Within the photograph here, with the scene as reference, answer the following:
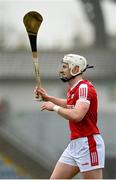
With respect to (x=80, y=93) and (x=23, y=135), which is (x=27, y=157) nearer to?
(x=23, y=135)

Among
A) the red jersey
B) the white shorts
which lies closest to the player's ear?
the red jersey

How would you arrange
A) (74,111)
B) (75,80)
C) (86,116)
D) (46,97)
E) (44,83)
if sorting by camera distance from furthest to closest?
(44,83) → (46,97) → (75,80) → (86,116) → (74,111)

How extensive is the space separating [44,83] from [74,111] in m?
8.39

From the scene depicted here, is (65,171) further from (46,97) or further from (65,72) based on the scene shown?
(65,72)

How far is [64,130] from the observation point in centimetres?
1259

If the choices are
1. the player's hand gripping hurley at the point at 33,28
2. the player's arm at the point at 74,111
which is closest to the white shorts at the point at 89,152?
the player's arm at the point at 74,111

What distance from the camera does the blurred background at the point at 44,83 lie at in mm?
12633

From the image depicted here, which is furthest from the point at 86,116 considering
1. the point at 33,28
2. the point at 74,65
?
the point at 33,28

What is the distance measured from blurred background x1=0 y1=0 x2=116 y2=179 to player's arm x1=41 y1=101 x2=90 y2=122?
637 cm

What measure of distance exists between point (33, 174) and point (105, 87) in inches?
86.0

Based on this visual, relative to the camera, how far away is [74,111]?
5.67m

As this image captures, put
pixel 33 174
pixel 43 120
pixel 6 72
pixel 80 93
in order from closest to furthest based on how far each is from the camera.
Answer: pixel 80 93
pixel 43 120
pixel 33 174
pixel 6 72

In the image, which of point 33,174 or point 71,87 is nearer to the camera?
point 71,87

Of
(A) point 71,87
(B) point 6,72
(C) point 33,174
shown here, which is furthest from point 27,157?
(A) point 71,87
